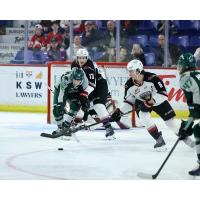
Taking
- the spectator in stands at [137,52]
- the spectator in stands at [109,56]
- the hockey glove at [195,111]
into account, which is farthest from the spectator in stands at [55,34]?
the hockey glove at [195,111]

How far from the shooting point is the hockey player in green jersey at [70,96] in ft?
18.2

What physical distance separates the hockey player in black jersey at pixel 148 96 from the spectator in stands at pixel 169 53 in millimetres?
3139

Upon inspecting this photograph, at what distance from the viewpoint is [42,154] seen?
505 centimetres

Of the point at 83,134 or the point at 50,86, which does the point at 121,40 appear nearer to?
the point at 50,86

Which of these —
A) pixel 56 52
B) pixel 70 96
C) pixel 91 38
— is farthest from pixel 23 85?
pixel 70 96

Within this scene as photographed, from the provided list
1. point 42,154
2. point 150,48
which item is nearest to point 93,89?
point 42,154

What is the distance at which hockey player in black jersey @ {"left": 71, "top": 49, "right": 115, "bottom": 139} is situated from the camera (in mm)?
6051

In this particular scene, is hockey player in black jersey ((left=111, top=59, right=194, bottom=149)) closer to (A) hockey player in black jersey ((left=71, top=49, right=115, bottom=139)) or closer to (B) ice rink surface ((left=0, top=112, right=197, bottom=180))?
(B) ice rink surface ((left=0, top=112, right=197, bottom=180))

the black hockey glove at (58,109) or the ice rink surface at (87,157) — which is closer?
the ice rink surface at (87,157)

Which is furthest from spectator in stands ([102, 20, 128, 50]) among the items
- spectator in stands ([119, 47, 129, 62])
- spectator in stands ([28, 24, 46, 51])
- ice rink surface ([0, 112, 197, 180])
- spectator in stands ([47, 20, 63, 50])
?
ice rink surface ([0, 112, 197, 180])

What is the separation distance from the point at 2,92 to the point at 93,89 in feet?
10.4

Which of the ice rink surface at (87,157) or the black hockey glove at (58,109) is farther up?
the black hockey glove at (58,109)

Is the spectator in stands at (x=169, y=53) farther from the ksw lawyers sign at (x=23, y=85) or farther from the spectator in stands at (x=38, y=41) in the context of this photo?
the spectator in stands at (x=38, y=41)

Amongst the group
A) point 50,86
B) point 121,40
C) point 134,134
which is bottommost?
point 134,134
